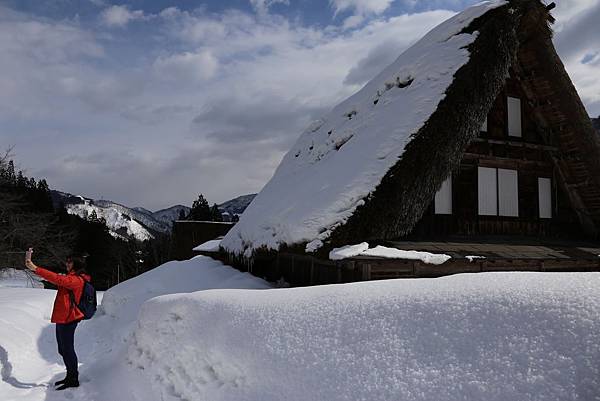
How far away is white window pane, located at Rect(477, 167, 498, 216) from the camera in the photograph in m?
8.66

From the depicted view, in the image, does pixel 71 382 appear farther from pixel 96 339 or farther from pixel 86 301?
pixel 96 339

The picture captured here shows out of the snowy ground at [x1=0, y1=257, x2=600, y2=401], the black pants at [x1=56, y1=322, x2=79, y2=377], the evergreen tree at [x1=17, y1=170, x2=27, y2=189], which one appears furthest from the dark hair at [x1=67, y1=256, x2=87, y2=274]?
the evergreen tree at [x1=17, y1=170, x2=27, y2=189]

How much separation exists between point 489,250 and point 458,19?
4772mm

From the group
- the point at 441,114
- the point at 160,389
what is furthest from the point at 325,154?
the point at 160,389

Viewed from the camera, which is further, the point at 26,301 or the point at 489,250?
the point at 26,301

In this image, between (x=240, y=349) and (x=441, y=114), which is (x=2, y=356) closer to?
(x=240, y=349)

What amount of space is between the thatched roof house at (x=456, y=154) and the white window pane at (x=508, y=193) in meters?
0.02

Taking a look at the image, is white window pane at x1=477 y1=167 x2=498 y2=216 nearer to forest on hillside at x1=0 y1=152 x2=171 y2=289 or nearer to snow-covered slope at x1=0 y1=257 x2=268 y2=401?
snow-covered slope at x1=0 y1=257 x2=268 y2=401

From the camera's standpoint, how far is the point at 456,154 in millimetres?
7379

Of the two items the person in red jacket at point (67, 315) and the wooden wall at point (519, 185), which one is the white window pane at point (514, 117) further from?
the person in red jacket at point (67, 315)

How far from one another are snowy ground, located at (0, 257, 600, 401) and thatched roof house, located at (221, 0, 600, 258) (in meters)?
2.40

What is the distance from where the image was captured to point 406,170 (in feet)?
21.9

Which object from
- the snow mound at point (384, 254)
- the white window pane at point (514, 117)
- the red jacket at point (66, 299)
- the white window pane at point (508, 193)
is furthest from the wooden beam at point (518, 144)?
the red jacket at point (66, 299)

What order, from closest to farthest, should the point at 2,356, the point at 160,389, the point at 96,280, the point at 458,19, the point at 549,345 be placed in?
the point at 549,345 < the point at 160,389 < the point at 2,356 < the point at 458,19 < the point at 96,280
